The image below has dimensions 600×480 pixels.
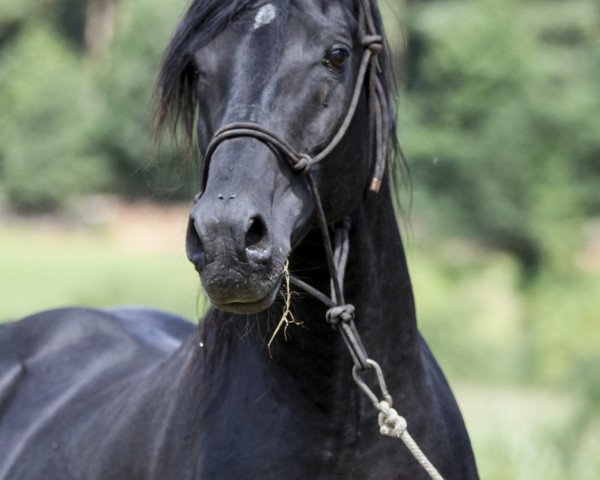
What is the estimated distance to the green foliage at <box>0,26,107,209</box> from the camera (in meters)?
57.2

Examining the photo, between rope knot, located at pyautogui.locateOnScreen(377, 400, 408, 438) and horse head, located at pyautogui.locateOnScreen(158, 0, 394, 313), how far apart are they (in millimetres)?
535

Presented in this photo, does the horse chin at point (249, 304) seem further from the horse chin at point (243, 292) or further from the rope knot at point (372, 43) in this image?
the rope knot at point (372, 43)

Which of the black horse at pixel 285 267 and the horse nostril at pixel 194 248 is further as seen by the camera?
the black horse at pixel 285 267

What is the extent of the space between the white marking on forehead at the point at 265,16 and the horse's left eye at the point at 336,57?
0.18 m

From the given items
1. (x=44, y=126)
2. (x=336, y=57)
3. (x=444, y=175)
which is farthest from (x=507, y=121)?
(x=336, y=57)

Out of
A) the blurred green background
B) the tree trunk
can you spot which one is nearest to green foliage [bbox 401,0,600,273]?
the blurred green background

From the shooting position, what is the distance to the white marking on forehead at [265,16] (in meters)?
3.48

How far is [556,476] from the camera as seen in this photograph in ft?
40.8

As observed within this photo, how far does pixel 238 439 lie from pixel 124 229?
49469 mm

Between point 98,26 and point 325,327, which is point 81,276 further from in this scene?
point 325,327

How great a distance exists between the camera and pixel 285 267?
3.27 m

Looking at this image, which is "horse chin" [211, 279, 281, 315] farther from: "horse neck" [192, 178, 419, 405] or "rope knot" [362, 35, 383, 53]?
"rope knot" [362, 35, 383, 53]

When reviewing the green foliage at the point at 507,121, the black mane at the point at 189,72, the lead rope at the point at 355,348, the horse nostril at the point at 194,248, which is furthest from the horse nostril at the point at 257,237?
the green foliage at the point at 507,121

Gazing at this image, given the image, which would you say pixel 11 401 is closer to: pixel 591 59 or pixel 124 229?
pixel 124 229
